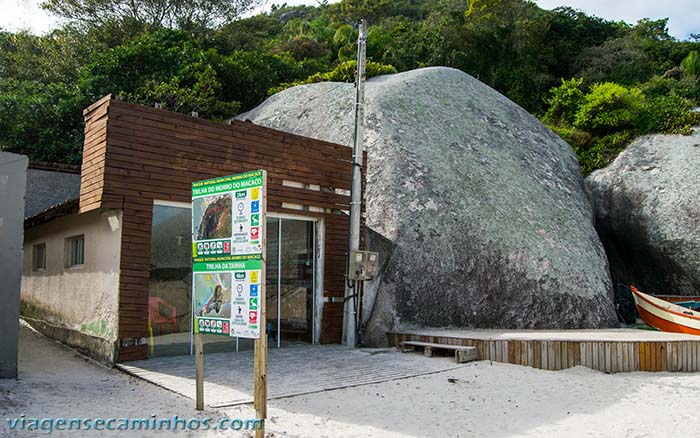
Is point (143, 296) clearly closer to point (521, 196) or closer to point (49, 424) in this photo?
point (49, 424)

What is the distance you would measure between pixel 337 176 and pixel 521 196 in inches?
216

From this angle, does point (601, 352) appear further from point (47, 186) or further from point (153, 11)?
point (153, 11)

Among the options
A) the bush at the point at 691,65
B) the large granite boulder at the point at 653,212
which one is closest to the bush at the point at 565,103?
the large granite boulder at the point at 653,212

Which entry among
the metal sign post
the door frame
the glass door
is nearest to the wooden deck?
the door frame

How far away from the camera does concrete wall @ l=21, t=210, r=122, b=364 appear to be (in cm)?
984

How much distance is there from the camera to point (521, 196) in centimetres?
1552

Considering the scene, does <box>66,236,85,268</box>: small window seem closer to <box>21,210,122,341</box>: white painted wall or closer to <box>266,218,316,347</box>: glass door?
<box>21,210,122,341</box>: white painted wall

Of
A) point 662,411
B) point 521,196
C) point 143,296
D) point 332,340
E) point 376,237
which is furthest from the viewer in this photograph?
point 521,196

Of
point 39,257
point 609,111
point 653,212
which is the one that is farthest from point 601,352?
point 609,111

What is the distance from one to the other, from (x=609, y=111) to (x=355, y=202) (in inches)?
532

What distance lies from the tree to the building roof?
16895 mm

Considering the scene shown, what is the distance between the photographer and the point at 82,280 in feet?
35.7

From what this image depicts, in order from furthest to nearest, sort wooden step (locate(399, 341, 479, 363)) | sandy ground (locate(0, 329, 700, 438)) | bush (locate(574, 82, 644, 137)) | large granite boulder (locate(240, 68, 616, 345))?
bush (locate(574, 82, 644, 137)) < large granite boulder (locate(240, 68, 616, 345)) < wooden step (locate(399, 341, 479, 363)) < sandy ground (locate(0, 329, 700, 438))

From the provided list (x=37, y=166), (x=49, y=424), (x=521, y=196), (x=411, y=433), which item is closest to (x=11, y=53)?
(x=37, y=166)
